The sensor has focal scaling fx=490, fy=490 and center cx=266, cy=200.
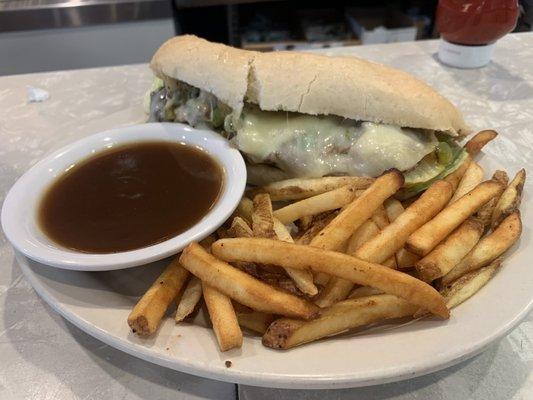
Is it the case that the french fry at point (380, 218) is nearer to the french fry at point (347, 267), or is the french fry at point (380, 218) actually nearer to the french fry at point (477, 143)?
the french fry at point (347, 267)

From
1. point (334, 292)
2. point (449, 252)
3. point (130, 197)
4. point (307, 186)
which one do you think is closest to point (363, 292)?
point (334, 292)

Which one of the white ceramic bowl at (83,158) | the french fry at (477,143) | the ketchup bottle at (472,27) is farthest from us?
the ketchup bottle at (472,27)

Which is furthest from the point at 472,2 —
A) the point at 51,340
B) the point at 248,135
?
the point at 51,340

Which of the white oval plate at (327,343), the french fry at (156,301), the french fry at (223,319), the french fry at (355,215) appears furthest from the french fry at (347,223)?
the french fry at (156,301)

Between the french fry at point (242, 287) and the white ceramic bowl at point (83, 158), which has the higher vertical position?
the french fry at point (242, 287)

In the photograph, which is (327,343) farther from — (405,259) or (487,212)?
(487,212)

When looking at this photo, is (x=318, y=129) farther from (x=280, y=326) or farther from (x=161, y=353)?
(x=161, y=353)
